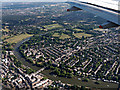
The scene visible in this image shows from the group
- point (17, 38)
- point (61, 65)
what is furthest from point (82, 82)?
point (17, 38)

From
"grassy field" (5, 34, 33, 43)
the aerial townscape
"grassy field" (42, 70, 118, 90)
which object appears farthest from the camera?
"grassy field" (5, 34, 33, 43)

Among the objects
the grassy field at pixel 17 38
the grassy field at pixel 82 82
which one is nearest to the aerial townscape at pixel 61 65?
the grassy field at pixel 82 82

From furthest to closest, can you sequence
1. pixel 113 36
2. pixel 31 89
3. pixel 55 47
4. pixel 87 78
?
pixel 113 36
pixel 55 47
pixel 87 78
pixel 31 89

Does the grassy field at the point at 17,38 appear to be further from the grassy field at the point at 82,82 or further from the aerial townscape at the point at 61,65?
the grassy field at the point at 82,82

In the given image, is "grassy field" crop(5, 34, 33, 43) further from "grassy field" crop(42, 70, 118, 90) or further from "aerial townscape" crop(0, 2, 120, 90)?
"grassy field" crop(42, 70, 118, 90)

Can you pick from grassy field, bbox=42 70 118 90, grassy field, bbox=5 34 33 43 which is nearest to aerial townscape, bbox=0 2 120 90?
grassy field, bbox=42 70 118 90

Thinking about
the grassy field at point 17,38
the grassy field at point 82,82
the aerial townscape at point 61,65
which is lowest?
the grassy field at point 82,82

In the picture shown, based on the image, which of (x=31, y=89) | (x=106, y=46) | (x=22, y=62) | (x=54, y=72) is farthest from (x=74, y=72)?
(x=106, y=46)

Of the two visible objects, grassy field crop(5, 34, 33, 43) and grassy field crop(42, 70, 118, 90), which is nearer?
grassy field crop(42, 70, 118, 90)

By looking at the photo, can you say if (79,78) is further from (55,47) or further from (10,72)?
(55,47)

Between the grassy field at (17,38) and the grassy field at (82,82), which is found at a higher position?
the grassy field at (17,38)

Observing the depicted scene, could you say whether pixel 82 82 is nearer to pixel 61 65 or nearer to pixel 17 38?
pixel 61 65
